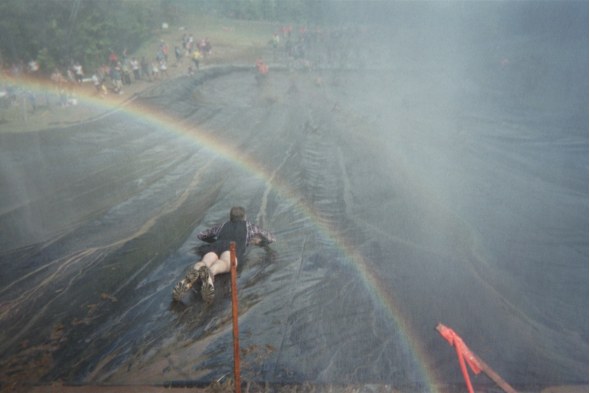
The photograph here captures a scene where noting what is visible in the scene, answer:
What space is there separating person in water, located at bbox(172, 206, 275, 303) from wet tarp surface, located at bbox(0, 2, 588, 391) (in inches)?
9.1

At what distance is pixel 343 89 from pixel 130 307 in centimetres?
2152

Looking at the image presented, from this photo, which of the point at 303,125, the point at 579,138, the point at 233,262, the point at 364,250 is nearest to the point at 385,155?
the point at 303,125

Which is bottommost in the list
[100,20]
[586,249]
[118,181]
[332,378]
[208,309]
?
[586,249]

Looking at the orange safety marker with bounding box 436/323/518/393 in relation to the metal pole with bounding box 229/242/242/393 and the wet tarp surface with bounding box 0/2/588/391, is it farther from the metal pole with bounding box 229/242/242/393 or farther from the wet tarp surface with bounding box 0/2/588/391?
the metal pole with bounding box 229/242/242/393

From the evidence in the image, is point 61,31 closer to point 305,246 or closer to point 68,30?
point 68,30

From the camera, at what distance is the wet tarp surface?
475 cm

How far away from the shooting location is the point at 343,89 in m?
25.0

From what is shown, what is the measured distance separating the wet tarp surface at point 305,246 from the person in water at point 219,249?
0.76 feet

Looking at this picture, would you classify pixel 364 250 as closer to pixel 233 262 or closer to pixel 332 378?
pixel 332 378

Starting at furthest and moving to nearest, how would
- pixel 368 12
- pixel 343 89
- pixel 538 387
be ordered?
1. pixel 368 12
2. pixel 343 89
3. pixel 538 387

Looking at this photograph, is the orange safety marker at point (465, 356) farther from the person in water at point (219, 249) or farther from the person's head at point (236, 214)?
the person's head at point (236, 214)

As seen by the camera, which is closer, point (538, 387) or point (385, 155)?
point (538, 387)

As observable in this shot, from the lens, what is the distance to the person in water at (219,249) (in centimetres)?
563

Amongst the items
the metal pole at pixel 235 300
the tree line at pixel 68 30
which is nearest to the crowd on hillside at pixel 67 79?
the tree line at pixel 68 30
